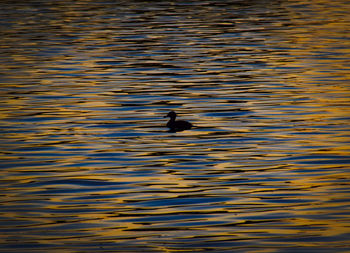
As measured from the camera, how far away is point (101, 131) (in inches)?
805

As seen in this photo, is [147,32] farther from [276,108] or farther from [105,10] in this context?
[276,108]

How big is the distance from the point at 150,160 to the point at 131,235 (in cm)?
545

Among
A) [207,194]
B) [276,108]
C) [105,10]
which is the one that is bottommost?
[105,10]

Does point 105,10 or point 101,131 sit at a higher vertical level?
point 101,131

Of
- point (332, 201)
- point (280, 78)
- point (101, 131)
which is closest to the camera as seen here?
point (332, 201)

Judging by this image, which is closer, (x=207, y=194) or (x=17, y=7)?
(x=207, y=194)

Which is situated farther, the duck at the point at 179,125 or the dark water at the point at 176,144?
the duck at the point at 179,125

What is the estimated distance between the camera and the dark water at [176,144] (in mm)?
11758

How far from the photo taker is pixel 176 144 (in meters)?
18.9

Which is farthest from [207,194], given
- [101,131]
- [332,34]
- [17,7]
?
[17,7]

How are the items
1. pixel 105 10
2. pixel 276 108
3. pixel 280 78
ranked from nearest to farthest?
pixel 276 108 → pixel 280 78 → pixel 105 10

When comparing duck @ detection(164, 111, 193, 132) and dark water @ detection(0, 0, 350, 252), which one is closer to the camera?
dark water @ detection(0, 0, 350, 252)

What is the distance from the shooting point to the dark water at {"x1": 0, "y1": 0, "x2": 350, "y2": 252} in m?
11.8

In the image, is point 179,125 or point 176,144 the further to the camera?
point 179,125
